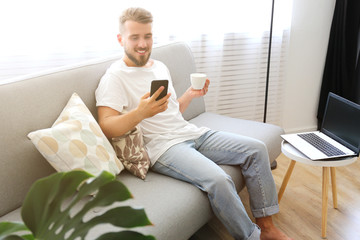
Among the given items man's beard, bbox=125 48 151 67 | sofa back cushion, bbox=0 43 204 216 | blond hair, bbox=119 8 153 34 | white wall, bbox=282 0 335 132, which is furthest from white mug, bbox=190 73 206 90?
white wall, bbox=282 0 335 132

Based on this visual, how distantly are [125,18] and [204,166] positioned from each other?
81cm

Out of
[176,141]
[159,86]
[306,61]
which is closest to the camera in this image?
[159,86]

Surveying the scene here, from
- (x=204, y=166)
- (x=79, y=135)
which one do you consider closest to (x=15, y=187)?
(x=79, y=135)

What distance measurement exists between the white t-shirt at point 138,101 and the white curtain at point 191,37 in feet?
1.65

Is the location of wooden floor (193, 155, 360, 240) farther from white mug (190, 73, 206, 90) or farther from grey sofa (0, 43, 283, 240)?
white mug (190, 73, 206, 90)

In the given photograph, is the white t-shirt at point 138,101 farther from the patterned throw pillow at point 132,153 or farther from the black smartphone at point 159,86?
the black smartphone at point 159,86

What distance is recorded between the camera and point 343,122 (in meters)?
2.02

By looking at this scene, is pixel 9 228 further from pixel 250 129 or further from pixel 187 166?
pixel 250 129

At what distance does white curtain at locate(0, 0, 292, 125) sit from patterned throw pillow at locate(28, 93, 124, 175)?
2.06 ft

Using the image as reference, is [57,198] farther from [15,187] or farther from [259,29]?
[259,29]

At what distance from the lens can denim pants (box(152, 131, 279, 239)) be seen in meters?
1.59

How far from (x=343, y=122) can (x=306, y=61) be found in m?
1.21

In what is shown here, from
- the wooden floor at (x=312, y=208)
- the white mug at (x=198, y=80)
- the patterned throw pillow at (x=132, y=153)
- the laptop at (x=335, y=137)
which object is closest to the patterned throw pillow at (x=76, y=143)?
the patterned throw pillow at (x=132, y=153)

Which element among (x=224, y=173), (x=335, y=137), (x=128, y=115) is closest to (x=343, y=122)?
(x=335, y=137)
